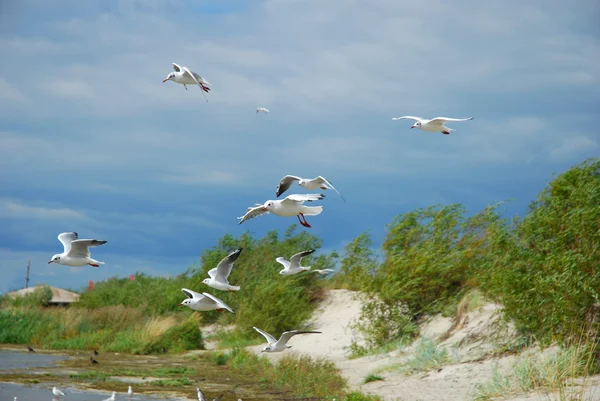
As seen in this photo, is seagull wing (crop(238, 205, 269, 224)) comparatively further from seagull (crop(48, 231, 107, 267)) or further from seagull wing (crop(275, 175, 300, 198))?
seagull (crop(48, 231, 107, 267))

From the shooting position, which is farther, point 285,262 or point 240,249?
point 285,262

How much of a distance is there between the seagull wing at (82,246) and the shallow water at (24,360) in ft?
28.8

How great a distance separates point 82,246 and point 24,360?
12.1m

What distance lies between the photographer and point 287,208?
14.5 metres

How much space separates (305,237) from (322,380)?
16.2 meters

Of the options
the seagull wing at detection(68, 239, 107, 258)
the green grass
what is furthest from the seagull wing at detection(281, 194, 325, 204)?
the green grass

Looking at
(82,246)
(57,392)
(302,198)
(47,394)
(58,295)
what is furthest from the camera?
(58,295)

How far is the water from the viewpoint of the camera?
16672mm

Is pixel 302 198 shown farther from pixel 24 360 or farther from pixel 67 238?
pixel 24 360

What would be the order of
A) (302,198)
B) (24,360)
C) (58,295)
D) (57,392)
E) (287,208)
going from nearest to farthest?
(302,198), (287,208), (57,392), (24,360), (58,295)

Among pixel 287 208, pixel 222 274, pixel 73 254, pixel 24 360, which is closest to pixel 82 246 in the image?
pixel 73 254

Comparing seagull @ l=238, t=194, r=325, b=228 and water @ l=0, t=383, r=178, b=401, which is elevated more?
seagull @ l=238, t=194, r=325, b=228

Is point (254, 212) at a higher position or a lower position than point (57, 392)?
higher

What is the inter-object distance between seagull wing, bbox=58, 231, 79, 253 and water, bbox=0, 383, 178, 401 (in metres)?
3.55
